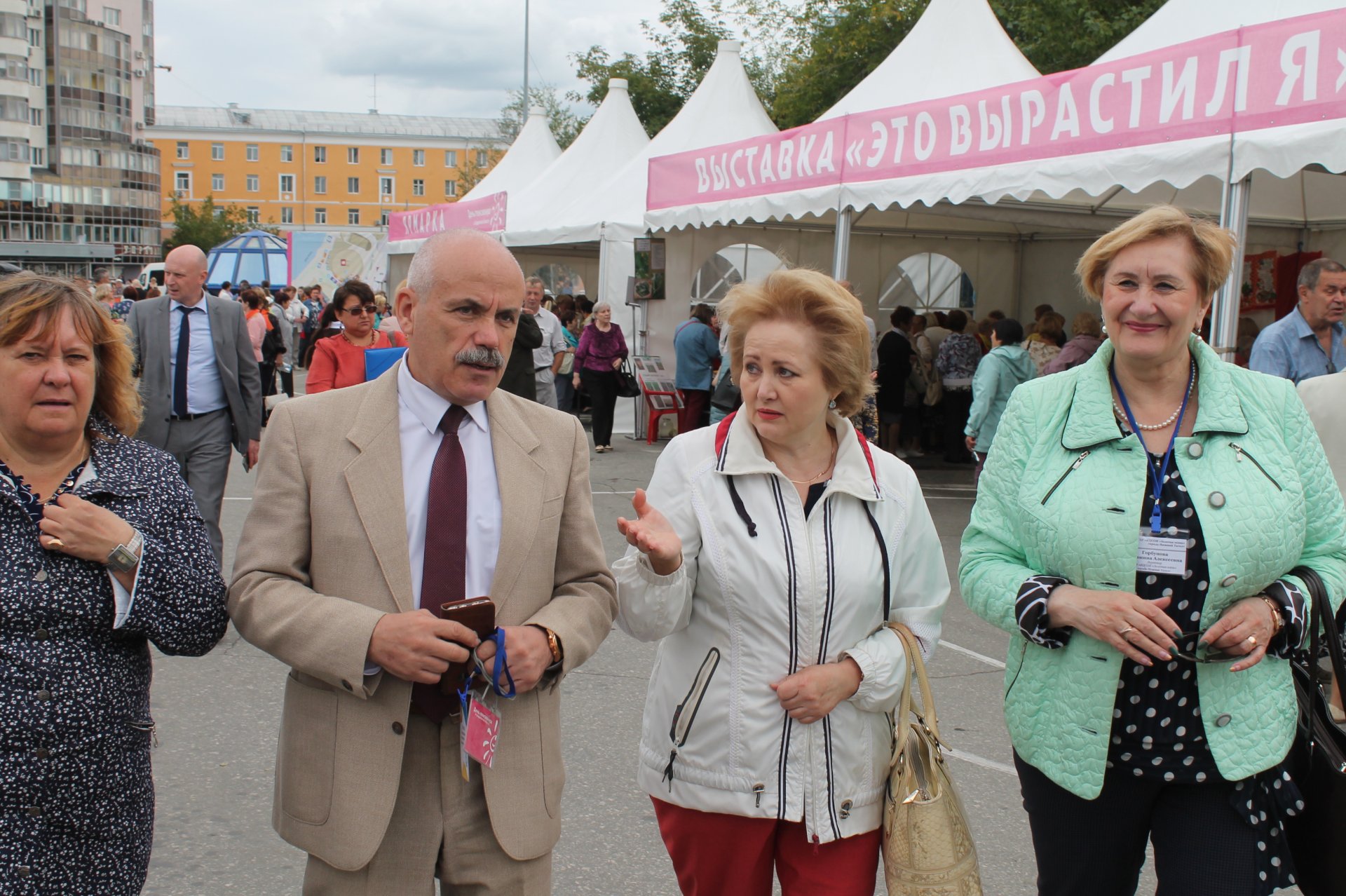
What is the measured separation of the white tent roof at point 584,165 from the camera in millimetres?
17781

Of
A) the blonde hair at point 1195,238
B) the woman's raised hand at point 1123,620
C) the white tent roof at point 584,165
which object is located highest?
the white tent roof at point 584,165

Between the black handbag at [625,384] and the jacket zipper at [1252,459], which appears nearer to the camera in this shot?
the jacket zipper at [1252,459]

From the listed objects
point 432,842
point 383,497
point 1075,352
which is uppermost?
point 1075,352

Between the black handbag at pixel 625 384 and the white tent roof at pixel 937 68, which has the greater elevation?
the white tent roof at pixel 937 68

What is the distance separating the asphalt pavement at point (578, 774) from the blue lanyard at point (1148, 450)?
1.63 m

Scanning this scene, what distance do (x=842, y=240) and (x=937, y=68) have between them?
314 cm

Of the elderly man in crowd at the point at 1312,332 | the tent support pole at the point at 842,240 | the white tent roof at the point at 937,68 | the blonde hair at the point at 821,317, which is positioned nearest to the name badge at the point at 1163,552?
the blonde hair at the point at 821,317

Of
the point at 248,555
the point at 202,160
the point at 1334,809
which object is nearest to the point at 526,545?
the point at 248,555

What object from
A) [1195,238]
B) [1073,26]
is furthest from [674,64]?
[1195,238]

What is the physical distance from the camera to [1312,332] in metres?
6.07

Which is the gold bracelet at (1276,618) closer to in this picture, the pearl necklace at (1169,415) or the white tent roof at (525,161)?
the pearl necklace at (1169,415)

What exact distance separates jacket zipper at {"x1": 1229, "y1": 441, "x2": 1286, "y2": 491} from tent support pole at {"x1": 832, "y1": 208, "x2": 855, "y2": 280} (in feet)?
24.2

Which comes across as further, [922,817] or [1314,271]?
[1314,271]

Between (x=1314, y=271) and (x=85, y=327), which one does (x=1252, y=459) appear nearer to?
(x=85, y=327)
